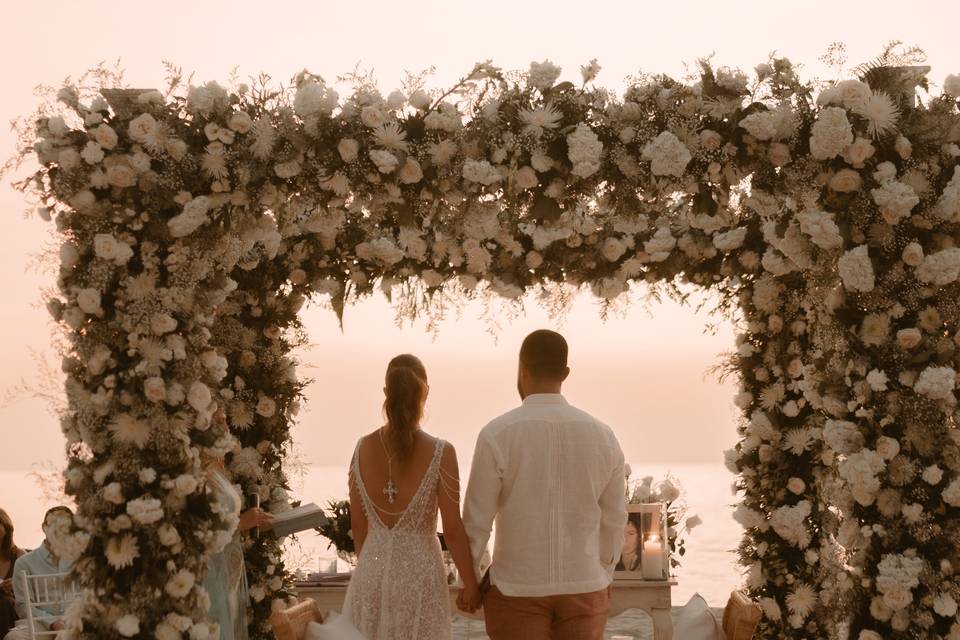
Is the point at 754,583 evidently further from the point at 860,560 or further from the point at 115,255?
the point at 115,255

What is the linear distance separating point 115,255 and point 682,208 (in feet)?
11.6

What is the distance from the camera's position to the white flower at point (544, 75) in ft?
15.3

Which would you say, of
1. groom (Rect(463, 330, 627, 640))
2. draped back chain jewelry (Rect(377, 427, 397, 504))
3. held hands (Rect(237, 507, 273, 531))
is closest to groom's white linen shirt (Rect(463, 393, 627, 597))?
groom (Rect(463, 330, 627, 640))

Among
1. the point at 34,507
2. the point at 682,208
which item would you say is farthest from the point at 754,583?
the point at 34,507

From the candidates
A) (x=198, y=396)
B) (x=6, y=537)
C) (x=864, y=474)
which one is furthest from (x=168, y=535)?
(x=6, y=537)

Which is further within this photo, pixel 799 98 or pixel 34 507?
pixel 34 507

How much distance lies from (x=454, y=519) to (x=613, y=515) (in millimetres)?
642

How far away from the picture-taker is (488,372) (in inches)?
351

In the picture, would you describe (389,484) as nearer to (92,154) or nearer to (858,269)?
(92,154)

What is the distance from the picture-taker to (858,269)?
4.54m

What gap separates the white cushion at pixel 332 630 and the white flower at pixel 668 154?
2.08m

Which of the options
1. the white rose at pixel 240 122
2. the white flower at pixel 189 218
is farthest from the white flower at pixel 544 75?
the white flower at pixel 189 218

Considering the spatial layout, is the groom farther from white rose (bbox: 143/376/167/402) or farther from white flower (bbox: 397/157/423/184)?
white rose (bbox: 143/376/167/402)

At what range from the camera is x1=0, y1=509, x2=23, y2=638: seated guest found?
6.72 m
